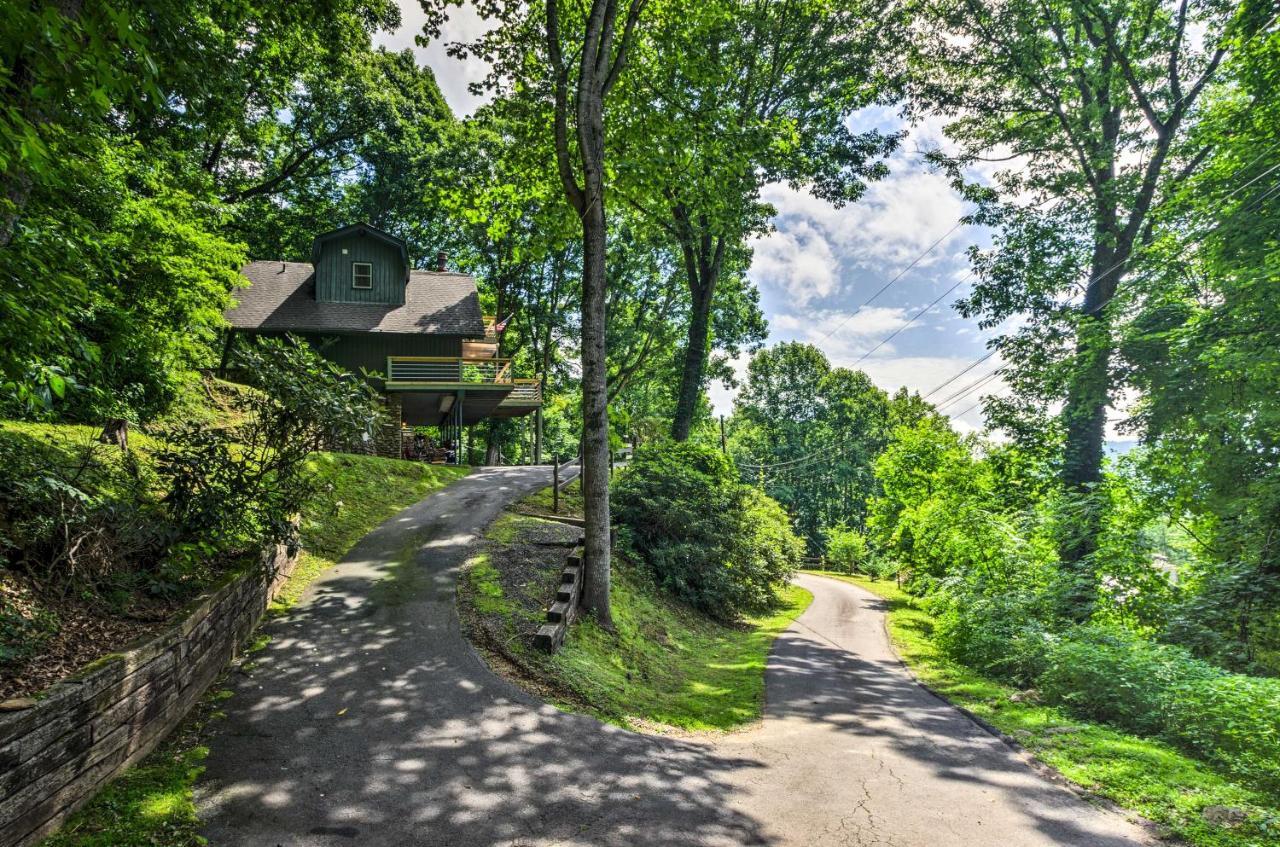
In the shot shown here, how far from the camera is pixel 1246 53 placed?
1073 centimetres

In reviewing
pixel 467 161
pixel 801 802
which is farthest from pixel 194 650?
pixel 467 161

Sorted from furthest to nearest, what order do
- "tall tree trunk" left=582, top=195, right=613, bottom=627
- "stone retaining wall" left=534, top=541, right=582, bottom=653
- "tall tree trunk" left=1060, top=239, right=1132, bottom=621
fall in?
"tall tree trunk" left=1060, top=239, right=1132, bottom=621 < "tall tree trunk" left=582, top=195, right=613, bottom=627 < "stone retaining wall" left=534, top=541, right=582, bottom=653

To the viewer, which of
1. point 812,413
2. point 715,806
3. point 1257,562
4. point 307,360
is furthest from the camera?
point 812,413

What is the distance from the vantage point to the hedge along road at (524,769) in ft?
13.9

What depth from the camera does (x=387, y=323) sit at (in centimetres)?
2297

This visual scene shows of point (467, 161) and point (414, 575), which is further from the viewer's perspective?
point (467, 161)

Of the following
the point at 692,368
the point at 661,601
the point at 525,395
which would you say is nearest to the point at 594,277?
the point at 661,601

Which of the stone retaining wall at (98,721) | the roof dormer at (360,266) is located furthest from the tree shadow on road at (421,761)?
the roof dormer at (360,266)

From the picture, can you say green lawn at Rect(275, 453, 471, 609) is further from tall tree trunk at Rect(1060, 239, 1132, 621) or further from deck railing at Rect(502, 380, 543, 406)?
tall tree trunk at Rect(1060, 239, 1132, 621)

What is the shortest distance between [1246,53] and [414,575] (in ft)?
58.0

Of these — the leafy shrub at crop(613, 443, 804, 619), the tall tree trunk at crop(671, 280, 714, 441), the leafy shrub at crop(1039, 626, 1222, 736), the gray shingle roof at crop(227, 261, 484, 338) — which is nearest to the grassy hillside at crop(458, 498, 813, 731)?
the leafy shrub at crop(613, 443, 804, 619)

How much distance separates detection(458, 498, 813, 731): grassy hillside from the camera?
7.12 meters

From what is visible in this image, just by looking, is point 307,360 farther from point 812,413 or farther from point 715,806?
point 812,413

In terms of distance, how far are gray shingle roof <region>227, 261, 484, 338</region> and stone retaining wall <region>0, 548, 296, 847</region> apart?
18.7 meters
